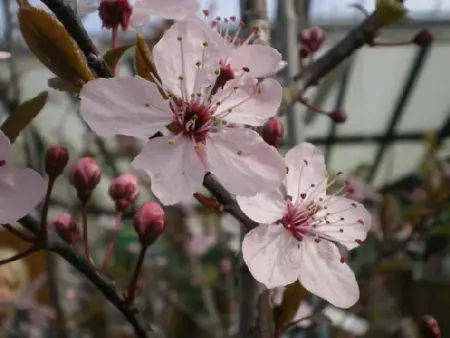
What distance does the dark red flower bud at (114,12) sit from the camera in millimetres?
487

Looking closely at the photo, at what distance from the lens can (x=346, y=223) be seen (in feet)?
1.78

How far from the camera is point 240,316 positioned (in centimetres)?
59

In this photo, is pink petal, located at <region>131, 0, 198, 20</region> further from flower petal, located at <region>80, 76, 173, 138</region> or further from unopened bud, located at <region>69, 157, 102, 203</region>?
unopened bud, located at <region>69, 157, 102, 203</region>

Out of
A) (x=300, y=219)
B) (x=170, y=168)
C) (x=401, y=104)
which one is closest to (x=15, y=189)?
(x=170, y=168)

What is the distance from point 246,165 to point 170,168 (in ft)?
0.17

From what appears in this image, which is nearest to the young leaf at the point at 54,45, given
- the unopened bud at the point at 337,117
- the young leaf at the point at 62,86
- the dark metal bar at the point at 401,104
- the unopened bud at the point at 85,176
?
the young leaf at the point at 62,86

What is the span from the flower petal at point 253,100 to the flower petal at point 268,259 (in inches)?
3.4

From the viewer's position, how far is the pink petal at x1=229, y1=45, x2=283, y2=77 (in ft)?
1.48

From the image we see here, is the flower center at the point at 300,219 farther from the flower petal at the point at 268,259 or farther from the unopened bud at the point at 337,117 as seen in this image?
the unopened bud at the point at 337,117

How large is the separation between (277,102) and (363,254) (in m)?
1.99

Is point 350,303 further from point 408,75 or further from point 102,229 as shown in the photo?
point 408,75

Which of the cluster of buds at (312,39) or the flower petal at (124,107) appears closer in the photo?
the flower petal at (124,107)

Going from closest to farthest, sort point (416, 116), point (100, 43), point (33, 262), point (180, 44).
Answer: point (180, 44), point (100, 43), point (33, 262), point (416, 116)

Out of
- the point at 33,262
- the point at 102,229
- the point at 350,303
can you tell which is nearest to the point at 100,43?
the point at 350,303
